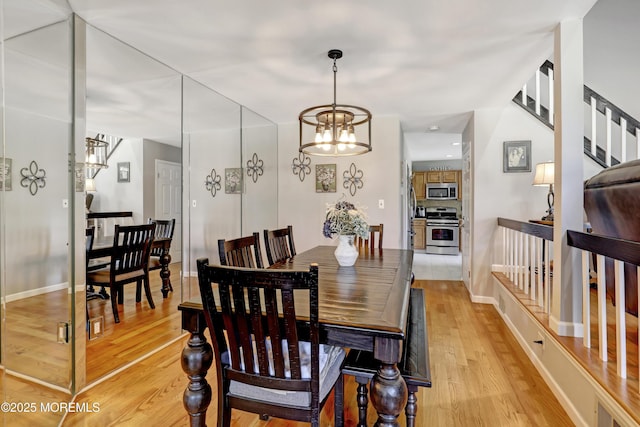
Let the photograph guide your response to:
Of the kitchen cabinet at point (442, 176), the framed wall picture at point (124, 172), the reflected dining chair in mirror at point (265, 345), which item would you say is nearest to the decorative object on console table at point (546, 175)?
the reflected dining chair in mirror at point (265, 345)

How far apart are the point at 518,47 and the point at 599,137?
2.17 m

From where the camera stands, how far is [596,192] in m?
1.73

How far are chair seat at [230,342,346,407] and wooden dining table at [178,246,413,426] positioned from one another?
0.16 m

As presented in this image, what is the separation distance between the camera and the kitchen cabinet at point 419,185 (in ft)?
27.7

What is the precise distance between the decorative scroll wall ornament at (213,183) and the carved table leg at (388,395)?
2949 mm

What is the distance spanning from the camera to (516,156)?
12.3 ft

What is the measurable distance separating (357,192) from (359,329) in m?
3.18

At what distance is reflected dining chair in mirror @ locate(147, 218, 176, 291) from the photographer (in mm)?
2990

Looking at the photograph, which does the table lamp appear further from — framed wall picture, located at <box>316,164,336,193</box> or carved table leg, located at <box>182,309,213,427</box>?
carved table leg, located at <box>182,309,213,427</box>

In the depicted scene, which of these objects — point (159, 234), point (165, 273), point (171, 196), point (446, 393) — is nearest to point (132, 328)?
point (165, 273)

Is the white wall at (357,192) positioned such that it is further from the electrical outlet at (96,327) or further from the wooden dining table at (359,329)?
the electrical outlet at (96,327)

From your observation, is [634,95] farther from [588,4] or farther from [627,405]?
[627,405]

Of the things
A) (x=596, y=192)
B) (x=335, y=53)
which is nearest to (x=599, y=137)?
(x=596, y=192)

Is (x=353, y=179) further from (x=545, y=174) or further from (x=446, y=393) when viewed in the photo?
(x=446, y=393)
